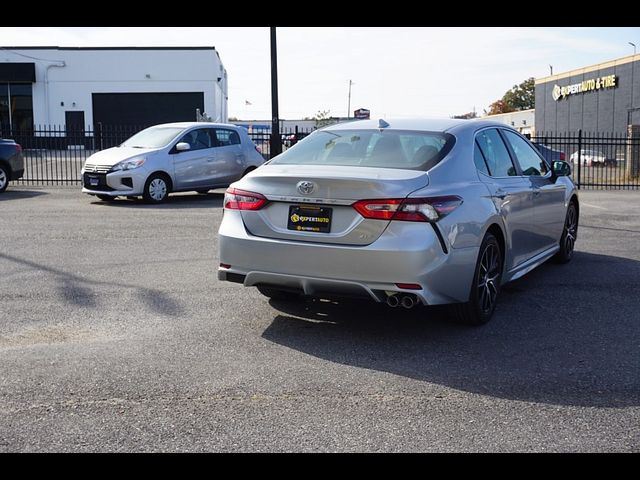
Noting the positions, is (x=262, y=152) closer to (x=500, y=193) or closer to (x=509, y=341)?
(x=500, y=193)

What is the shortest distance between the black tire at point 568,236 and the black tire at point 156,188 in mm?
8733

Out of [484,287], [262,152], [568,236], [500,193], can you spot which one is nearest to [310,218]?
[484,287]

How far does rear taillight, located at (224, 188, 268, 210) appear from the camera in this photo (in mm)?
5957

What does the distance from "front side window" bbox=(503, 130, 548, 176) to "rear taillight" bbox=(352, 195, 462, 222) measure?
2.28 meters

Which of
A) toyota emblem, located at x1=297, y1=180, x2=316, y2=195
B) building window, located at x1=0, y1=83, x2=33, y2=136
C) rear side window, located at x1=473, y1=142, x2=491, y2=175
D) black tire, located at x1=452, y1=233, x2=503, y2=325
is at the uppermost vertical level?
building window, located at x1=0, y1=83, x2=33, y2=136

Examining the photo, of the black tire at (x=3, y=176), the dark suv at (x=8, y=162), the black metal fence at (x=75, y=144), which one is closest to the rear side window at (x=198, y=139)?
the black metal fence at (x=75, y=144)

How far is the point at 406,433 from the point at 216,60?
44598mm

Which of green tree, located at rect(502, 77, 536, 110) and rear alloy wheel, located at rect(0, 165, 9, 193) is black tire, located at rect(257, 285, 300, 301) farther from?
green tree, located at rect(502, 77, 536, 110)

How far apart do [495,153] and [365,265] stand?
214 centimetres

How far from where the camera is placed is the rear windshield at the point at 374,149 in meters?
6.12

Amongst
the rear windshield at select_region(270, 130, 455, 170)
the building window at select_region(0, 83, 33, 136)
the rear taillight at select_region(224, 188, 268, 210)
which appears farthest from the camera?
the building window at select_region(0, 83, 33, 136)

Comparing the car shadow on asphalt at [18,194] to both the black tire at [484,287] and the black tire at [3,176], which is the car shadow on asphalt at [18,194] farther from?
the black tire at [484,287]

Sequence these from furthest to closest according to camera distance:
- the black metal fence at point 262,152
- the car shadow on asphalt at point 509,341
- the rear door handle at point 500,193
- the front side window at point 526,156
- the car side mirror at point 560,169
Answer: the black metal fence at point 262,152 < the car side mirror at point 560,169 < the front side window at point 526,156 < the rear door handle at point 500,193 < the car shadow on asphalt at point 509,341

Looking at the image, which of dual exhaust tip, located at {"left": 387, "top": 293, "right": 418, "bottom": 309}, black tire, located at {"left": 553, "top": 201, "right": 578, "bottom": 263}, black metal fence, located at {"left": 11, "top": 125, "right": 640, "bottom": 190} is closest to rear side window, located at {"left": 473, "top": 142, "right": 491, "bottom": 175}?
dual exhaust tip, located at {"left": 387, "top": 293, "right": 418, "bottom": 309}
